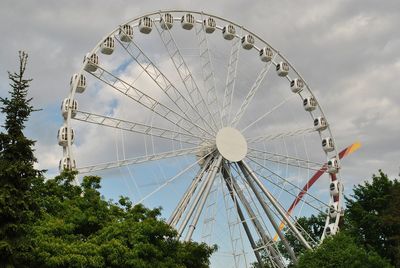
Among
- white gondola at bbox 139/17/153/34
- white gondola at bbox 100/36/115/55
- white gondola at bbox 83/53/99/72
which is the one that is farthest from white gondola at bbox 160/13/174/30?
white gondola at bbox 83/53/99/72

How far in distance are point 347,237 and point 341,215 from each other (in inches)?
204

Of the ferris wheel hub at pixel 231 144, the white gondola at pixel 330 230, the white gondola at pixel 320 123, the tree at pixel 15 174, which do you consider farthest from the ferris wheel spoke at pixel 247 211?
the tree at pixel 15 174

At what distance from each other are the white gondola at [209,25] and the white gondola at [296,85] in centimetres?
755

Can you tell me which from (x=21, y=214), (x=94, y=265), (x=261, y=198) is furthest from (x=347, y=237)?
(x=21, y=214)

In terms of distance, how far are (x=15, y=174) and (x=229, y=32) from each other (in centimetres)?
2519

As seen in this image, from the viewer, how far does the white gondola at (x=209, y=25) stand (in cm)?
4091

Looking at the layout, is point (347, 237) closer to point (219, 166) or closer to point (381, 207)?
point (381, 207)

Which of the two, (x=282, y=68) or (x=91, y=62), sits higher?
(x=282, y=68)

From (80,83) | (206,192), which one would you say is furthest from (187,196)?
(80,83)

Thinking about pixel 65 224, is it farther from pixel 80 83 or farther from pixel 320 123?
pixel 320 123

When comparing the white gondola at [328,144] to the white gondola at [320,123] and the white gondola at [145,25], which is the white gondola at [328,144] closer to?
the white gondola at [320,123]

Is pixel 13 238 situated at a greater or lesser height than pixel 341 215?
lesser

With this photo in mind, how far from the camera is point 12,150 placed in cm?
2034

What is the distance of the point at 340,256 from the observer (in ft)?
116
